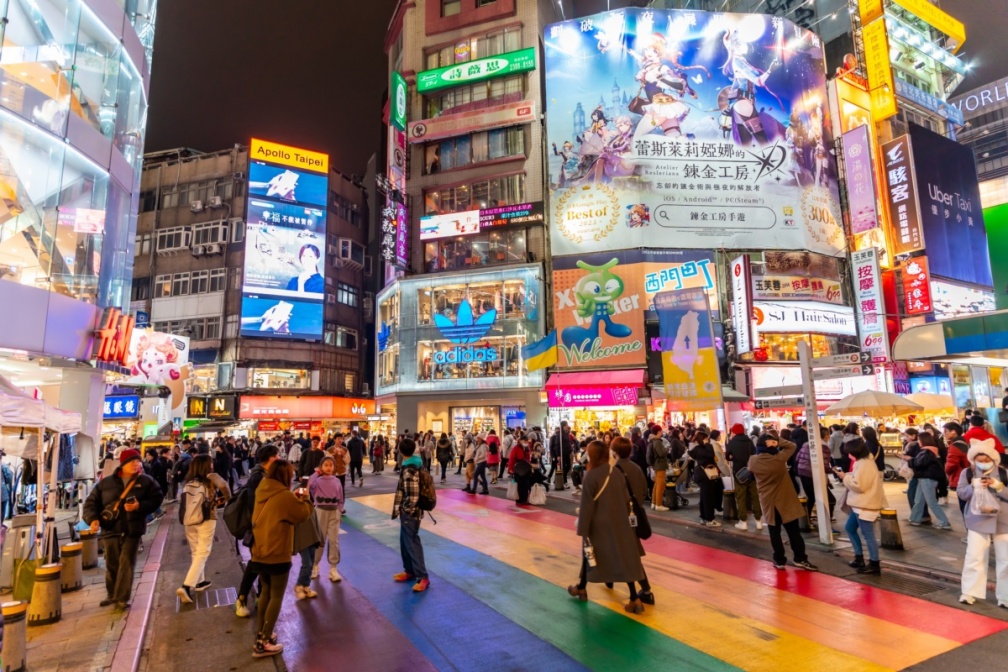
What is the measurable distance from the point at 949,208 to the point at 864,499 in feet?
130

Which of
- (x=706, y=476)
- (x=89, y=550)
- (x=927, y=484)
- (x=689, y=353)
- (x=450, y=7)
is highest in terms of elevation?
(x=450, y=7)

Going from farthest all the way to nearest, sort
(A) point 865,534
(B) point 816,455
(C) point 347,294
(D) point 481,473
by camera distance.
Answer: (C) point 347,294 → (D) point 481,473 → (B) point 816,455 → (A) point 865,534

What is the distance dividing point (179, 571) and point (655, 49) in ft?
116

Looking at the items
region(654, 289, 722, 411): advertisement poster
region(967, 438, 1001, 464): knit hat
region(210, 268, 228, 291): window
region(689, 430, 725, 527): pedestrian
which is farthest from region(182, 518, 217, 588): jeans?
region(210, 268, 228, 291): window

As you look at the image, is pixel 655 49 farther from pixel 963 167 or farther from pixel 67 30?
pixel 67 30

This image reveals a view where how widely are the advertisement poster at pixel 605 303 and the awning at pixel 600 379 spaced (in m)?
0.48

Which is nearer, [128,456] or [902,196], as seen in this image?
[128,456]

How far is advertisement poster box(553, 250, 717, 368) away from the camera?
3058 cm

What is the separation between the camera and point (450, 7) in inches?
1561

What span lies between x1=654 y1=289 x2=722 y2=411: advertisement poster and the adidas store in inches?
728

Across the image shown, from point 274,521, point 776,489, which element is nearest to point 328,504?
point 274,521

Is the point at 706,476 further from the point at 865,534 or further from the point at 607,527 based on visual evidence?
the point at 607,527

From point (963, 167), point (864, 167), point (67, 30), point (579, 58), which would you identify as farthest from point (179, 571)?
point (963, 167)

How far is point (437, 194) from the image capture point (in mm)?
37406
